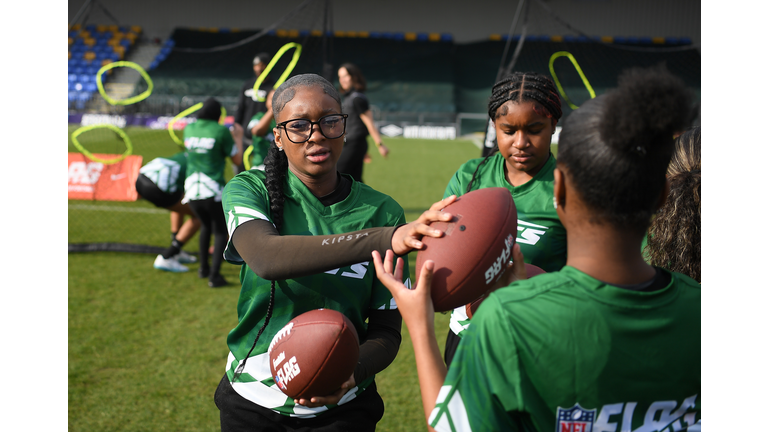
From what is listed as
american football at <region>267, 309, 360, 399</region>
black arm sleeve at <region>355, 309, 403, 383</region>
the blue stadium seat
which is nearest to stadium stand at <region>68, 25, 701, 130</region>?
the blue stadium seat

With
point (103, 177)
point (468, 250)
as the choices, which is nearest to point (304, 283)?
point (468, 250)

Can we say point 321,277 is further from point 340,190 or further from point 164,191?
point 164,191

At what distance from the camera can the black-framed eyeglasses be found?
191cm

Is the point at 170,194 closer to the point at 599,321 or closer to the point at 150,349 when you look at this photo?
the point at 150,349

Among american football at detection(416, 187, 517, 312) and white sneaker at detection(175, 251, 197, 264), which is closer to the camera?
american football at detection(416, 187, 517, 312)

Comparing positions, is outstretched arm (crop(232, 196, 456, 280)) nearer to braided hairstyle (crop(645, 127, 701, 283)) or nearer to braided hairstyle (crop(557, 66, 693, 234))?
braided hairstyle (crop(557, 66, 693, 234))

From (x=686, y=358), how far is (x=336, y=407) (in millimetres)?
1129

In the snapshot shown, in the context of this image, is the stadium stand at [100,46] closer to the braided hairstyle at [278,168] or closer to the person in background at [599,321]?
the braided hairstyle at [278,168]

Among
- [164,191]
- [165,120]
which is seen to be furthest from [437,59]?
[164,191]

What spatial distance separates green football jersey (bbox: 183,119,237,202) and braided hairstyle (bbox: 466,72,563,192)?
3.99 m

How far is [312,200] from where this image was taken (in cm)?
197

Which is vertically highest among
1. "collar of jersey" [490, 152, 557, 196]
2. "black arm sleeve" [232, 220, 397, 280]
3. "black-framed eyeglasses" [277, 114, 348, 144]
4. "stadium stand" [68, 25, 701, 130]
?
"stadium stand" [68, 25, 701, 130]

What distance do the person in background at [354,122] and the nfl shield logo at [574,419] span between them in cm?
479

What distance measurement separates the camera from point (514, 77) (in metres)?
2.49
